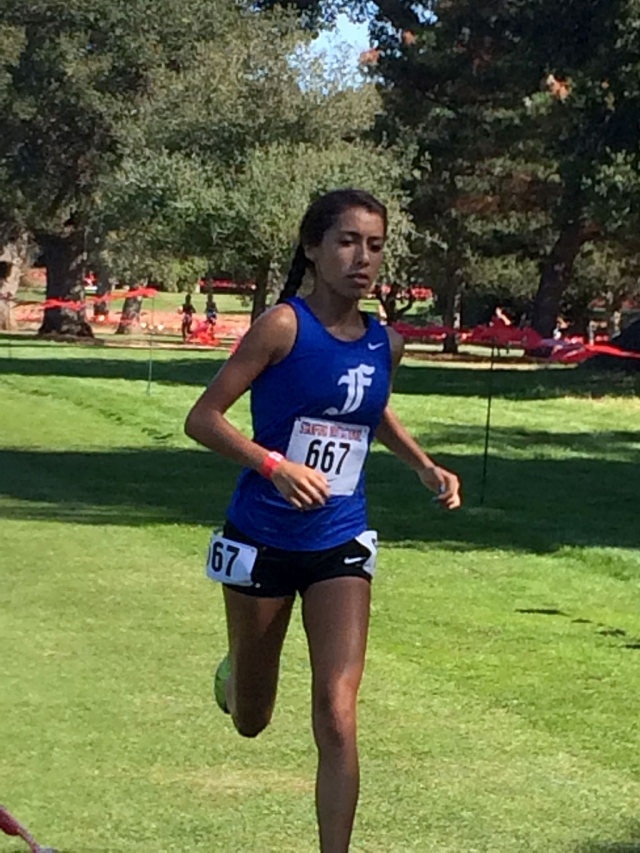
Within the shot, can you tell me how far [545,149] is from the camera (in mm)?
40000

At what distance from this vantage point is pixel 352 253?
17.5 feet

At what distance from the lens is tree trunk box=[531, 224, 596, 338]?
48.5m

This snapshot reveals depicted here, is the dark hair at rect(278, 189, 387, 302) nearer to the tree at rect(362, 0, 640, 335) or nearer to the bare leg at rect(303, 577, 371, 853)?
the bare leg at rect(303, 577, 371, 853)

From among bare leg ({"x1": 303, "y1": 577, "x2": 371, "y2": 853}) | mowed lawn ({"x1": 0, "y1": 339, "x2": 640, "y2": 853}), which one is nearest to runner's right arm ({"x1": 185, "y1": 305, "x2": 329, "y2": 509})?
bare leg ({"x1": 303, "y1": 577, "x2": 371, "y2": 853})

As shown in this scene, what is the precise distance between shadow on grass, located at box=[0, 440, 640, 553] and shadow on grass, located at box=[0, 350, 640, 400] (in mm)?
12945

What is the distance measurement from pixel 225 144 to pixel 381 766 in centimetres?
3993

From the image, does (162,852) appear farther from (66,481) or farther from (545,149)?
(545,149)

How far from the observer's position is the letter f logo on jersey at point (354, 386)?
17.1 feet

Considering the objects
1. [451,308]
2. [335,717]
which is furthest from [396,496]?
[451,308]

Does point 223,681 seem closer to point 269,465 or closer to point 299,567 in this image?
point 299,567

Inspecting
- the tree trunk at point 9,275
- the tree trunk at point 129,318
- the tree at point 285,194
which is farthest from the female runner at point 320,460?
the tree trunk at point 129,318

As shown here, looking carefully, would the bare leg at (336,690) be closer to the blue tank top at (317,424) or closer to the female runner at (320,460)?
the female runner at (320,460)

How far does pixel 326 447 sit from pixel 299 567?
1.23 ft

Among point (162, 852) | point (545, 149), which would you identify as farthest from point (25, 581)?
point (545, 149)
